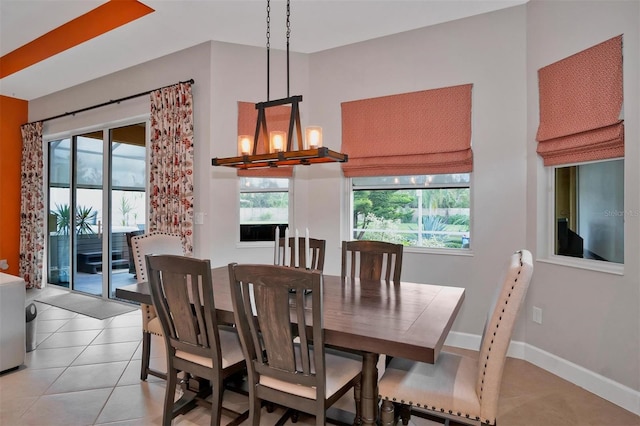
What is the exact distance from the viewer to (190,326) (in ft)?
6.57

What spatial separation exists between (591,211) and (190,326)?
3081 millimetres

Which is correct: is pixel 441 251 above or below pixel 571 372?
above

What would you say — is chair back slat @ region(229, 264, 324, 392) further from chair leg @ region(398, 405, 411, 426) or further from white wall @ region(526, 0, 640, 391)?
white wall @ region(526, 0, 640, 391)

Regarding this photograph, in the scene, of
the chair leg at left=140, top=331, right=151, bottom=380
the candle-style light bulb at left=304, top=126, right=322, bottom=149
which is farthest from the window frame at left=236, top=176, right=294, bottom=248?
the candle-style light bulb at left=304, top=126, right=322, bottom=149

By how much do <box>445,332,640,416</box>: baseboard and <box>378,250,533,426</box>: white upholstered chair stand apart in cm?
144

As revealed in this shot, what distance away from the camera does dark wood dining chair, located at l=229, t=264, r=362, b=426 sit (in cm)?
157

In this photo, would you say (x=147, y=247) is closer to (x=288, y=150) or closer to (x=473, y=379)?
(x=288, y=150)

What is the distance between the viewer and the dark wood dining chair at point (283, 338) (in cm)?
157

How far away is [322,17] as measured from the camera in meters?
3.39

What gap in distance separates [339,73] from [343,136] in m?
0.72

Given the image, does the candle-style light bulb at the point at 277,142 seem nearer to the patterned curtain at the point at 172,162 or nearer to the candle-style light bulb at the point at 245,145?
the candle-style light bulb at the point at 245,145

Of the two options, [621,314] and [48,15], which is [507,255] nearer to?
[621,314]

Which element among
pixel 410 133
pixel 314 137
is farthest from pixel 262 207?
pixel 314 137

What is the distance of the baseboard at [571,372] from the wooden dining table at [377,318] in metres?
1.34
